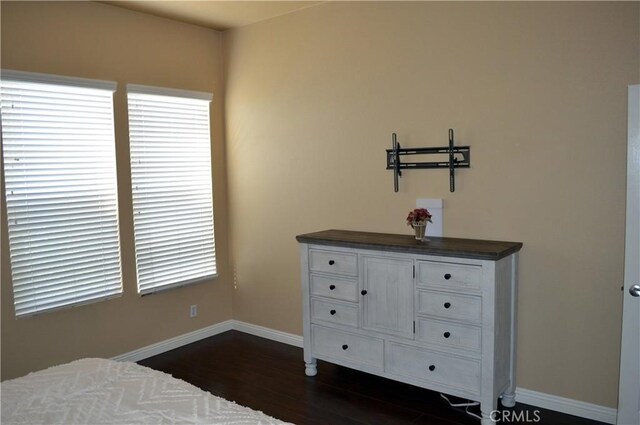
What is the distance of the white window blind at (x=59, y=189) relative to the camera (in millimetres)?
3561

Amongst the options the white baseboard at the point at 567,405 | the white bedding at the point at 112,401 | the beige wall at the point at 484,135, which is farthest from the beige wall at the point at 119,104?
the white baseboard at the point at 567,405

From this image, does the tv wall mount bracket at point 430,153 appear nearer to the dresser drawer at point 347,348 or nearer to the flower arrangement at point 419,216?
the flower arrangement at point 419,216

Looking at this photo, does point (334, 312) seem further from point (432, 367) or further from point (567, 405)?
point (567, 405)

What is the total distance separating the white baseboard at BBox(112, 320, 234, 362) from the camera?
432cm

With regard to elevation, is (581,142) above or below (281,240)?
above

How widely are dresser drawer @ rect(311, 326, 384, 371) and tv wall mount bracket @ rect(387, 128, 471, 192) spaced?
114 cm

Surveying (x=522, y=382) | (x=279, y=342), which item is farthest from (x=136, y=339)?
(x=522, y=382)

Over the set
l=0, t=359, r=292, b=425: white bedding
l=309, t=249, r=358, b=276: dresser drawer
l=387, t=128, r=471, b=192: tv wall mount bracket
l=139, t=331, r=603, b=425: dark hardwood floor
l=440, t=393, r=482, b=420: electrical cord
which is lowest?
l=139, t=331, r=603, b=425: dark hardwood floor

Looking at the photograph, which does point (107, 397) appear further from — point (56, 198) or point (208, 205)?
point (208, 205)

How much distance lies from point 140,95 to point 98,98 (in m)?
0.38

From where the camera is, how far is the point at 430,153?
3727 millimetres

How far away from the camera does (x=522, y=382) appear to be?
3441 millimetres

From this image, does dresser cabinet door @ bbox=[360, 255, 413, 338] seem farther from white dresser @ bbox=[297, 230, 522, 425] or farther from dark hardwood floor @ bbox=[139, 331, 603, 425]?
dark hardwood floor @ bbox=[139, 331, 603, 425]

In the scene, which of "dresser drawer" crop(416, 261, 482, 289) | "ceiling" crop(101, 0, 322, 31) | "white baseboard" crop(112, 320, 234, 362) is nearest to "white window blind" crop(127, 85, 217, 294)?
"white baseboard" crop(112, 320, 234, 362)
